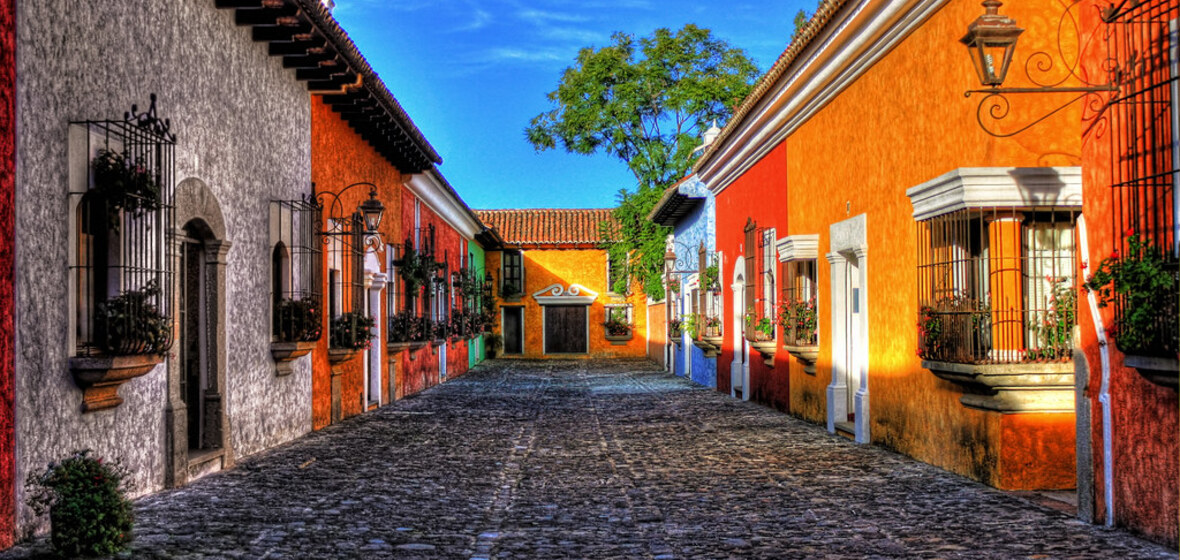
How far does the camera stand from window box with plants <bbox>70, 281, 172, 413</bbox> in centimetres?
639

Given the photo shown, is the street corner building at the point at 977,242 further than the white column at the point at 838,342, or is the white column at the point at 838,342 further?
the white column at the point at 838,342

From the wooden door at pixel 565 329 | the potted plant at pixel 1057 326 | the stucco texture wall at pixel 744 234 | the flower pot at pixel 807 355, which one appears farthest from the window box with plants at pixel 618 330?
the potted plant at pixel 1057 326

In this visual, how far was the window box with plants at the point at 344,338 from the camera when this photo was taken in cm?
1335

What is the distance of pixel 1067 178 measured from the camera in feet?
24.3

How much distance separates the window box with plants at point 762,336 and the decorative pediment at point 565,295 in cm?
2415

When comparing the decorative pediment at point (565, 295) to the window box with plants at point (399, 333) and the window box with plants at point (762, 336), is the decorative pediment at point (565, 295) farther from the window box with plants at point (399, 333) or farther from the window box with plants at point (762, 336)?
the window box with plants at point (762, 336)

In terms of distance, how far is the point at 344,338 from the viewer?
13688 millimetres

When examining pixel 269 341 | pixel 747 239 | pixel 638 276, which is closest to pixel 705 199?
pixel 747 239

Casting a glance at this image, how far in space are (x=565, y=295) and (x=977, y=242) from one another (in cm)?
3280

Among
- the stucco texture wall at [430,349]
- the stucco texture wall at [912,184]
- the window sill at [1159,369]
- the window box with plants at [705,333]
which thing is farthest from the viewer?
the window box with plants at [705,333]

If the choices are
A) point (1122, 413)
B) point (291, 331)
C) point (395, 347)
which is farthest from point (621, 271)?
point (1122, 413)

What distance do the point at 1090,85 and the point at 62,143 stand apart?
6087 millimetres

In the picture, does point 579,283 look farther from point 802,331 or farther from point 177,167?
point 177,167

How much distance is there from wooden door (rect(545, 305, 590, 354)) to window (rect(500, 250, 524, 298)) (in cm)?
157
